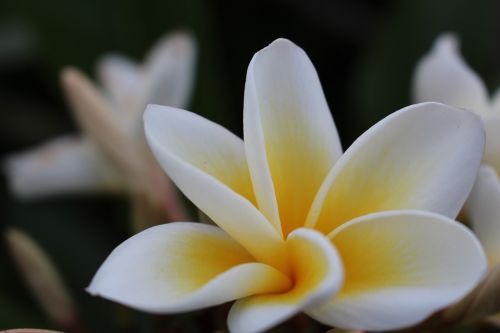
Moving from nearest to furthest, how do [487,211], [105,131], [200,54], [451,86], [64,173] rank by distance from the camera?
1. [487,211]
2. [451,86]
3. [105,131]
4. [64,173]
5. [200,54]

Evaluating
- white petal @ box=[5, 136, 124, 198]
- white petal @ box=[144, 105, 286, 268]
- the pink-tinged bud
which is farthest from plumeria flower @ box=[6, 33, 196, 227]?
white petal @ box=[144, 105, 286, 268]

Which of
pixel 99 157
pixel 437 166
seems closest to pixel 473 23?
pixel 99 157

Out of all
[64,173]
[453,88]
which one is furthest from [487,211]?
[64,173]

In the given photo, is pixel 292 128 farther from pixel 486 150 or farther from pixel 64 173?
pixel 64 173

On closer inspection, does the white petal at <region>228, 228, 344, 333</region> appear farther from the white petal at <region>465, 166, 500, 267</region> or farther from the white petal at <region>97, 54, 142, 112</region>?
the white petal at <region>97, 54, 142, 112</region>

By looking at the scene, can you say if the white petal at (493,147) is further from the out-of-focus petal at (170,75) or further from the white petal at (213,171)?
the out-of-focus petal at (170,75)

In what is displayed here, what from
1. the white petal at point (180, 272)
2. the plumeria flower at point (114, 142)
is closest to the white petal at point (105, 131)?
the plumeria flower at point (114, 142)

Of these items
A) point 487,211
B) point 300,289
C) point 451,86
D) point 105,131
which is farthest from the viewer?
point 105,131
